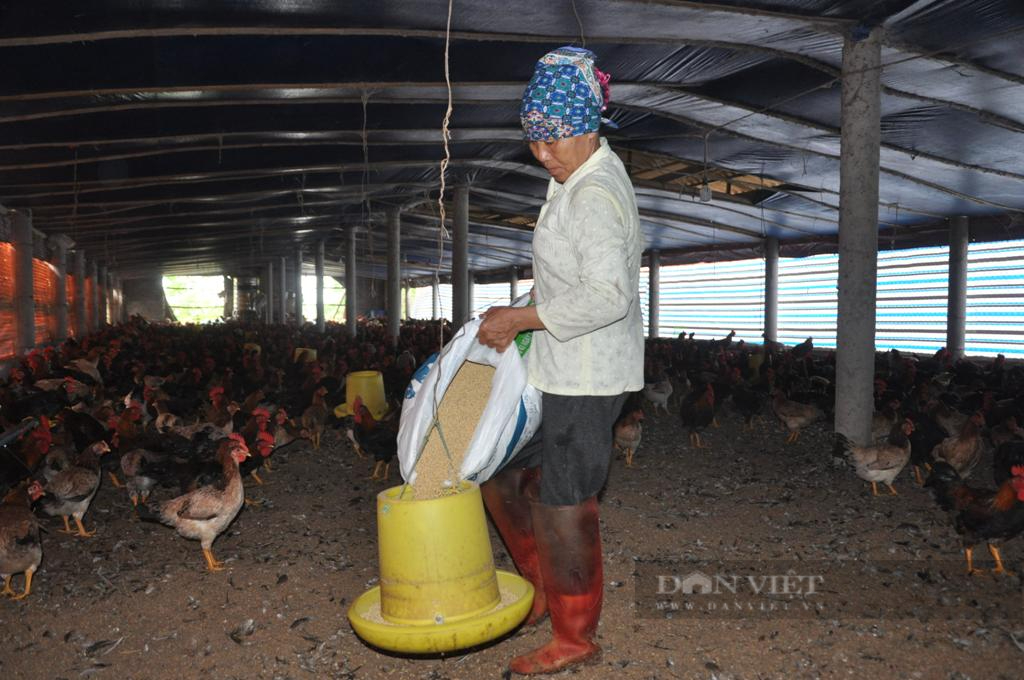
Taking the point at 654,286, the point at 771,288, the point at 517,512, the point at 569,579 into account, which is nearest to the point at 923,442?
the point at 517,512

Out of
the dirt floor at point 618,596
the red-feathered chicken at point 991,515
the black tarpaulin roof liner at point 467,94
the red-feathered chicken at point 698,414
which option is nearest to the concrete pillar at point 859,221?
the black tarpaulin roof liner at point 467,94

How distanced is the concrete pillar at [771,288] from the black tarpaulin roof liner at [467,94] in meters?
4.97

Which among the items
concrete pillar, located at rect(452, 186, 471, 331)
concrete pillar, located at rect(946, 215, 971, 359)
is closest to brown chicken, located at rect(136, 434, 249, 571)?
concrete pillar, located at rect(452, 186, 471, 331)

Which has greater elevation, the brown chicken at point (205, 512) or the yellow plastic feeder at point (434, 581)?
the yellow plastic feeder at point (434, 581)

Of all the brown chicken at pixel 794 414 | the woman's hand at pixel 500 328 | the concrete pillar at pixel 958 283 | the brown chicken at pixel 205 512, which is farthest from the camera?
the concrete pillar at pixel 958 283

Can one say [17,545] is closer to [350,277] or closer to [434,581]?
[434,581]

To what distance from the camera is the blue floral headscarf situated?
258 cm

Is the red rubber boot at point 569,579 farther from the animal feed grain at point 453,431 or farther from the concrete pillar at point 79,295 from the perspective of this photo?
the concrete pillar at point 79,295

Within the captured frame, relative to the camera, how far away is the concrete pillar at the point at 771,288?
72.7 ft

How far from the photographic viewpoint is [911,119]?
1045cm

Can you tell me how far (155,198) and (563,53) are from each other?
50.9ft

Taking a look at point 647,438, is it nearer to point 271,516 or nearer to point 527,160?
point 271,516

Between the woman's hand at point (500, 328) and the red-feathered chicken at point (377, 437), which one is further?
the red-feathered chicken at point (377, 437)

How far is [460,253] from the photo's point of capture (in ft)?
56.0
